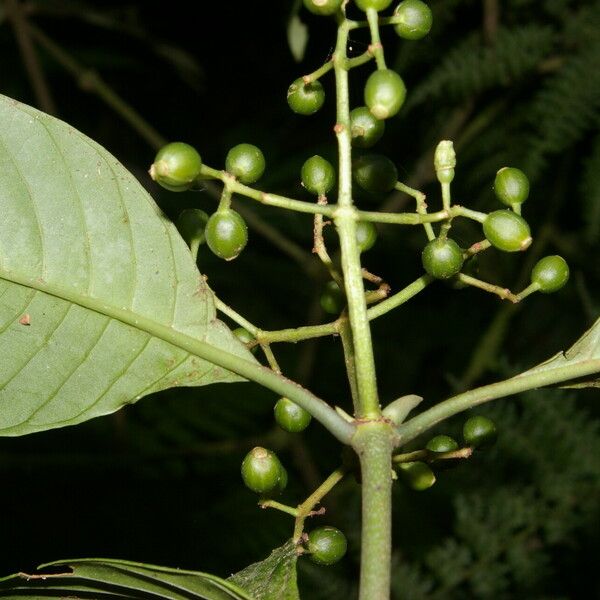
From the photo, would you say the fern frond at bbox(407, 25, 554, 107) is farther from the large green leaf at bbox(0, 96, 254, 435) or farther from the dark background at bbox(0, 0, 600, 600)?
the large green leaf at bbox(0, 96, 254, 435)

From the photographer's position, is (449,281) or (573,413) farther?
(573,413)

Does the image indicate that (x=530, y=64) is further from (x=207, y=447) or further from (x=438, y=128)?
(x=207, y=447)

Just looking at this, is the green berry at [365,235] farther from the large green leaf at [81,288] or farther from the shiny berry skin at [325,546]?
the shiny berry skin at [325,546]

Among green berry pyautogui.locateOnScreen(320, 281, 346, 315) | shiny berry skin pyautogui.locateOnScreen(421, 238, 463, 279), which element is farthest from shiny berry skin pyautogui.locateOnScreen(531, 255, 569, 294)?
green berry pyautogui.locateOnScreen(320, 281, 346, 315)

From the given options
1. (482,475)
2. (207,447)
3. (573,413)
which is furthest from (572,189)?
(207,447)

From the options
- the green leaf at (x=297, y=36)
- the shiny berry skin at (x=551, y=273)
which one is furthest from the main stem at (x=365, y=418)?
the green leaf at (x=297, y=36)

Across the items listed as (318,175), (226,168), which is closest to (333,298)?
(318,175)
